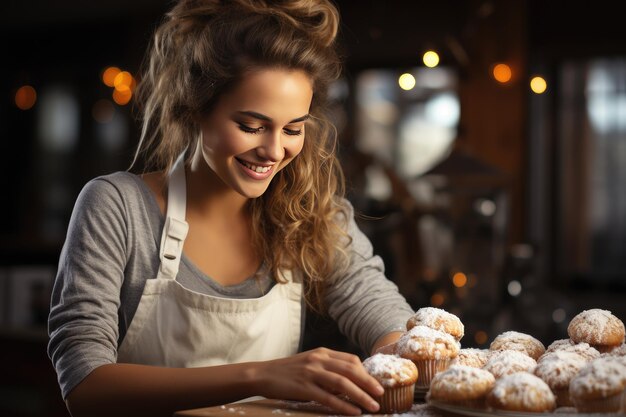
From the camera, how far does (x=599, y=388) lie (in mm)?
1266

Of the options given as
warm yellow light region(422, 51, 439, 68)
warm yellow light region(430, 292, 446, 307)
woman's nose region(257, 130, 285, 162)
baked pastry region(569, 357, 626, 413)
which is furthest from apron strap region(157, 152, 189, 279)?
warm yellow light region(422, 51, 439, 68)

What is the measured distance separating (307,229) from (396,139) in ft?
18.3

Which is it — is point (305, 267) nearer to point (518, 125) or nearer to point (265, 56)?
point (265, 56)

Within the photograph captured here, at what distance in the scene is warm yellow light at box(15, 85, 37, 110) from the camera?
996cm

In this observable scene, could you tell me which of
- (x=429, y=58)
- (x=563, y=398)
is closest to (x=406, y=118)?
(x=429, y=58)

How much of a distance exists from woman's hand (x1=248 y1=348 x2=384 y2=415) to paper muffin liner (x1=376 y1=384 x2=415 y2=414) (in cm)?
2

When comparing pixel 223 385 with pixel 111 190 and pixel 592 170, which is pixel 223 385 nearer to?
pixel 111 190

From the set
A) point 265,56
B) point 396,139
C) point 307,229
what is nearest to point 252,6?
point 265,56

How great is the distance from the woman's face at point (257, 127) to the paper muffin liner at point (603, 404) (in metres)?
0.79

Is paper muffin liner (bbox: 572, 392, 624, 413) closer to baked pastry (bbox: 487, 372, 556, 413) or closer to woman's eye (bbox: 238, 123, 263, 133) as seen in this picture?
baked pastry (bbox: 487, 372, 556, 413)

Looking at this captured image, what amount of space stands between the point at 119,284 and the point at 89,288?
0.09 metres

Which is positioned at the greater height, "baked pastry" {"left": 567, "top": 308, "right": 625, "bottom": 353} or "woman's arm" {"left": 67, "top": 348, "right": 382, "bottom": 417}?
"baked pastry" {"left": 567, "top": 308, "right": 625, "bottom": 353}

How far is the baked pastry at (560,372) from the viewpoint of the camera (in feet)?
4.42

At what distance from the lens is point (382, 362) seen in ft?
4.71
